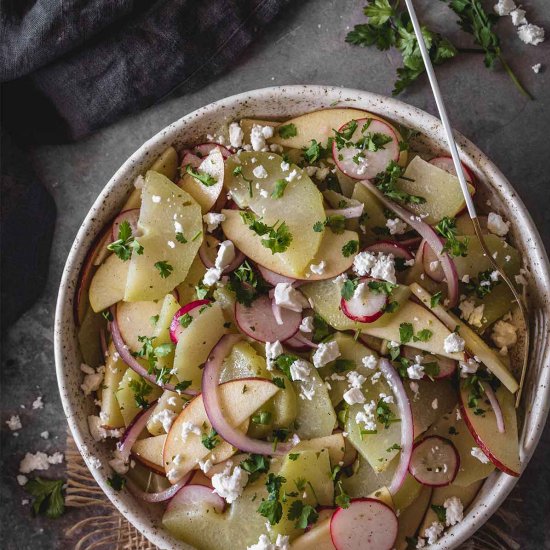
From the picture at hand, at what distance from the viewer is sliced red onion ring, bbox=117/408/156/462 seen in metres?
2.62

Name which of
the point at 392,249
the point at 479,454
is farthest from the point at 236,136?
the point at 479,454

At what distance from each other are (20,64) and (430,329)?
1.89 metres

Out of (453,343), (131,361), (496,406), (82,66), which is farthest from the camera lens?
(82,66)

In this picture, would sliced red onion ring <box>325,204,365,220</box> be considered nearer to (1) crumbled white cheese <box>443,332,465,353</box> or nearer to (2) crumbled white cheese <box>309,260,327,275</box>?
(2) crumbled white cheese <box>309,260,327,275</box>

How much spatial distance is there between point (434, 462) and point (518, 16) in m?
1.74

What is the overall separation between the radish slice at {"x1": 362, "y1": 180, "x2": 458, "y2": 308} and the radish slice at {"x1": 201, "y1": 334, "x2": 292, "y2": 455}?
677 millimetres

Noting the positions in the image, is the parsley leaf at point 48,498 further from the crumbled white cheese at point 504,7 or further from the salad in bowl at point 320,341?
the crumbled white cheese at point 504,7

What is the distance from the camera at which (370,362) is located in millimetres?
2445

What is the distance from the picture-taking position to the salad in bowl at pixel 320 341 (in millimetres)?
2434

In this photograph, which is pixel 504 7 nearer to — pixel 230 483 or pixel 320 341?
pixel 320 341

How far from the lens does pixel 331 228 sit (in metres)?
2.46

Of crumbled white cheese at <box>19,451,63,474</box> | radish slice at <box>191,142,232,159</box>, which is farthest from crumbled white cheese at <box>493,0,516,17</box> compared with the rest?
crumbled white cheese at <box>19,451,63,474</box>

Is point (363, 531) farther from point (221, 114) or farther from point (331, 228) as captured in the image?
point (221, 114)

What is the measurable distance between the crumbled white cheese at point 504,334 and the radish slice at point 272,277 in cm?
71
